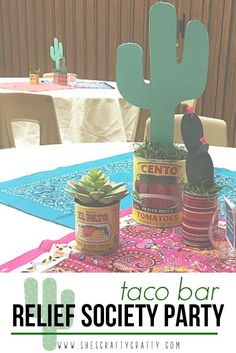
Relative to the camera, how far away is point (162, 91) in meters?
1.02

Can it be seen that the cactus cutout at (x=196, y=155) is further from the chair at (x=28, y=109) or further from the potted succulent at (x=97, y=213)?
the chair at (x=28, y=109)

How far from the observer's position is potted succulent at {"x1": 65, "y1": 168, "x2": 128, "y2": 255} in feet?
2.89

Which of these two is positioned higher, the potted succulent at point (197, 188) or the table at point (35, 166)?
the potted succulent at point (197, 188)

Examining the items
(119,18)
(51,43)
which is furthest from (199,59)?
(51,43)

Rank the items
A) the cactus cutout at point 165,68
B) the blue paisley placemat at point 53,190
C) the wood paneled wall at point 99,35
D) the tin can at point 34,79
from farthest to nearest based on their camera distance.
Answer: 1. the wood paneled wall at point 99,35
2. the tin can at point 34,79
3. the blue paisley placemat at point 53,190
4. the cactus cutout at point 165,68

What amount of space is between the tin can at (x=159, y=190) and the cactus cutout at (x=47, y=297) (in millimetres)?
316

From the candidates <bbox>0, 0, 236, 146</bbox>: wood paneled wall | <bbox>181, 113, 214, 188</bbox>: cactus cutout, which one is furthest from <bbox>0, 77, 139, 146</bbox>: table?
<bbox>181, 113, 214, 188</bbox>: cactus cutout

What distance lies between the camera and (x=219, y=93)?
4328 mm

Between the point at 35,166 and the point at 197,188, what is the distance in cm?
67

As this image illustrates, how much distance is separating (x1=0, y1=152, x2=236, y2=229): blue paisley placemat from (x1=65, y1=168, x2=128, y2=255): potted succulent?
0.14 metres

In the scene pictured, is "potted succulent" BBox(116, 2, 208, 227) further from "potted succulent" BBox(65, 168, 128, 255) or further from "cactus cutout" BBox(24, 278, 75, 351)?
"cactus cutout" BBox(24, 278, 75, 351)

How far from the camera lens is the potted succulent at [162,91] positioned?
3.20ft

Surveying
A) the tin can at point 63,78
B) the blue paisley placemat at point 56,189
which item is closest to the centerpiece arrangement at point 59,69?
the tin can at point 63,78

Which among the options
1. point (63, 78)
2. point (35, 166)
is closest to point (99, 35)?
point (63, 78)
